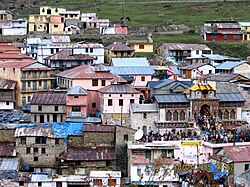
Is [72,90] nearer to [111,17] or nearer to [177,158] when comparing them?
[177,158]

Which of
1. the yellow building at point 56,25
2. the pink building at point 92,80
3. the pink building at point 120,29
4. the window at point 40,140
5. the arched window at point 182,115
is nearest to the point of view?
the window at point 40,140

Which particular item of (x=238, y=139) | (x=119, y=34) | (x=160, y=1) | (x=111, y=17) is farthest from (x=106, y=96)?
(x=160, y=1)

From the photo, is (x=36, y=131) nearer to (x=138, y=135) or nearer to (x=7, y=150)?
(x=7, y=150)

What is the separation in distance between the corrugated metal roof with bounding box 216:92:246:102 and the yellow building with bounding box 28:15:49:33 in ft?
144

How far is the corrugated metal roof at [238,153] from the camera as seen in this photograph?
5231cm

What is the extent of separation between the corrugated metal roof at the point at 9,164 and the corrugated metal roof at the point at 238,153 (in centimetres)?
1452

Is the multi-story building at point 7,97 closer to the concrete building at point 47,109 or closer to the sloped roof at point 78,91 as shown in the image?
the concrete building at point 47,109

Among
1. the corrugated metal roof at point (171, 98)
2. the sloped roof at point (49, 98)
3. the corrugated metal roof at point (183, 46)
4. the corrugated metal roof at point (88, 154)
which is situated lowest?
the corrugated metal roof at point (88, 154)

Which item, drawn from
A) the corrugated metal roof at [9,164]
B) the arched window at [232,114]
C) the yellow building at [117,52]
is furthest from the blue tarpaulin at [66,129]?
the yellow building at [117,52]

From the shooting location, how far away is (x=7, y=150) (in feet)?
184

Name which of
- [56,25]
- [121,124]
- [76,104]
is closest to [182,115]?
[121,124]

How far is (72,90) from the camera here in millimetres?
62938

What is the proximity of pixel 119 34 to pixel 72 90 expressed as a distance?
3745cm

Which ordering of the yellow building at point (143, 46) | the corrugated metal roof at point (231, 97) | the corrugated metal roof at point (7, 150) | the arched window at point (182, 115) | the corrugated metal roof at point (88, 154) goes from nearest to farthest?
the corrugated metal roof at point (88, 154)
the corrugated metal roof at point (7, 150)
the arched window at point (182, 115)
the corrugated metal roof at point (231, 97)
the yellow building at point (143, 46)
